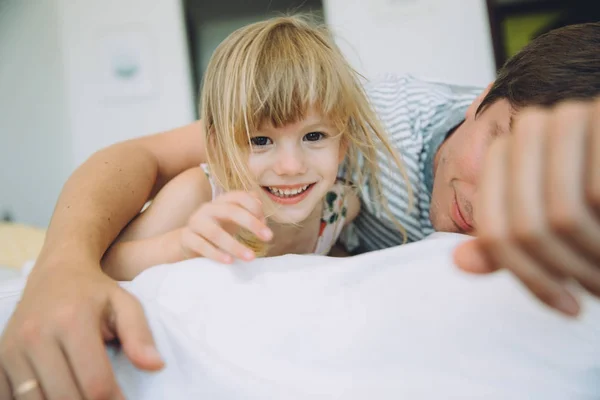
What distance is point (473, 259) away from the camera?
0.22 metres

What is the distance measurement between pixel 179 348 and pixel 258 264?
0.12m

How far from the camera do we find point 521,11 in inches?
86.5

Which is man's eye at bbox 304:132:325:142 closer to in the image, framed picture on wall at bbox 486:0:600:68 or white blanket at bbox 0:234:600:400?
white blanket at bbox 0:234:600:400

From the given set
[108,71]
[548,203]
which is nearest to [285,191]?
[548,203]

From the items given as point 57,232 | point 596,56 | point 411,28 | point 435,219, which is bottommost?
point 435,219

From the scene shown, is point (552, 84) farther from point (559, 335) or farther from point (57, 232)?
point (57, 232)

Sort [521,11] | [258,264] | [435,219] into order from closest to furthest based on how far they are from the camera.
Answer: [258,264], [435,219], [521,11]

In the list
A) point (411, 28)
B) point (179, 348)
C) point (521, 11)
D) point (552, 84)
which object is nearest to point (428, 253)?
point (179, 348)

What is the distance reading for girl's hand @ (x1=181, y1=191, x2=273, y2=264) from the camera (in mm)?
402


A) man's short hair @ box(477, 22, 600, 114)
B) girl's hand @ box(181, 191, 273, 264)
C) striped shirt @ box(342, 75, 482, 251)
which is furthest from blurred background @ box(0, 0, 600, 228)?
girl's hand @ box(181, 191, 273, 264)

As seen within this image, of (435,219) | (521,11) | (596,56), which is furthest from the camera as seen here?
(521,11)

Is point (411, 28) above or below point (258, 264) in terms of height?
above

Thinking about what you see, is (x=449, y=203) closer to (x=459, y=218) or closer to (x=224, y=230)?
(x=459, y=218)

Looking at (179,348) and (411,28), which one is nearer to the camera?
(179,348)
